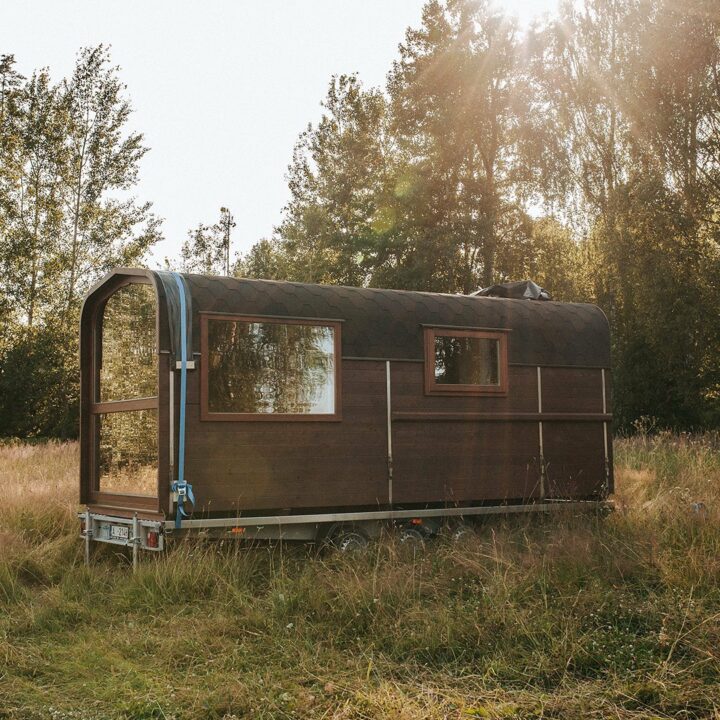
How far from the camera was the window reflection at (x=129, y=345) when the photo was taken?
27.8 feet

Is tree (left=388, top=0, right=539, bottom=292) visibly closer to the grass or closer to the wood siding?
the wood siding

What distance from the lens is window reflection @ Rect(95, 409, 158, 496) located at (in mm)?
8234

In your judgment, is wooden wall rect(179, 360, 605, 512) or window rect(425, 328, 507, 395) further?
window rect(425, 328, 507, 395)

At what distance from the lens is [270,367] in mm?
8547

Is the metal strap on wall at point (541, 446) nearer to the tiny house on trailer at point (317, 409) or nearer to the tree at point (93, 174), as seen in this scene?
the tiny house on trailer at point (317, 409)

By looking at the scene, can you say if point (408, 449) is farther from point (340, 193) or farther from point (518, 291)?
point (340, 193)

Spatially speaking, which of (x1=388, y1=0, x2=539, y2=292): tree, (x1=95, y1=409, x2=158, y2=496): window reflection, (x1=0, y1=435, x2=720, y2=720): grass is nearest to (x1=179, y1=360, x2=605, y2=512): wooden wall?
(x1=95, y1=409, x2=158, y2=496): window reflection

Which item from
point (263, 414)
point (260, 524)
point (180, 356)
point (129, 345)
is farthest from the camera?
point (129, 345)

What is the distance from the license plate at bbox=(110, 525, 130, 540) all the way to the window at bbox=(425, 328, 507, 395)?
10.7ft

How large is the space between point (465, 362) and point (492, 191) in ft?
62.3

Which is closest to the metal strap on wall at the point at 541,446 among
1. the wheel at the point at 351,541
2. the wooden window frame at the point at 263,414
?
the wheel at the point at 351,541

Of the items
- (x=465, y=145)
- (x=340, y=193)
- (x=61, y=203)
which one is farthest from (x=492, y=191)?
(x=61, y=203)

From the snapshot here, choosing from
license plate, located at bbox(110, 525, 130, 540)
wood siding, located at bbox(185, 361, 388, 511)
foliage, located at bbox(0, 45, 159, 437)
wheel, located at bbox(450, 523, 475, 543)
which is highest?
foliage, located at bbox(0, 45, 159, 437)

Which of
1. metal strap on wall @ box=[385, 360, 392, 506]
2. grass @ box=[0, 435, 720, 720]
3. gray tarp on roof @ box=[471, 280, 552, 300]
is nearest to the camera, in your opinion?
grass @ box=[0, 435, 720, 720]
